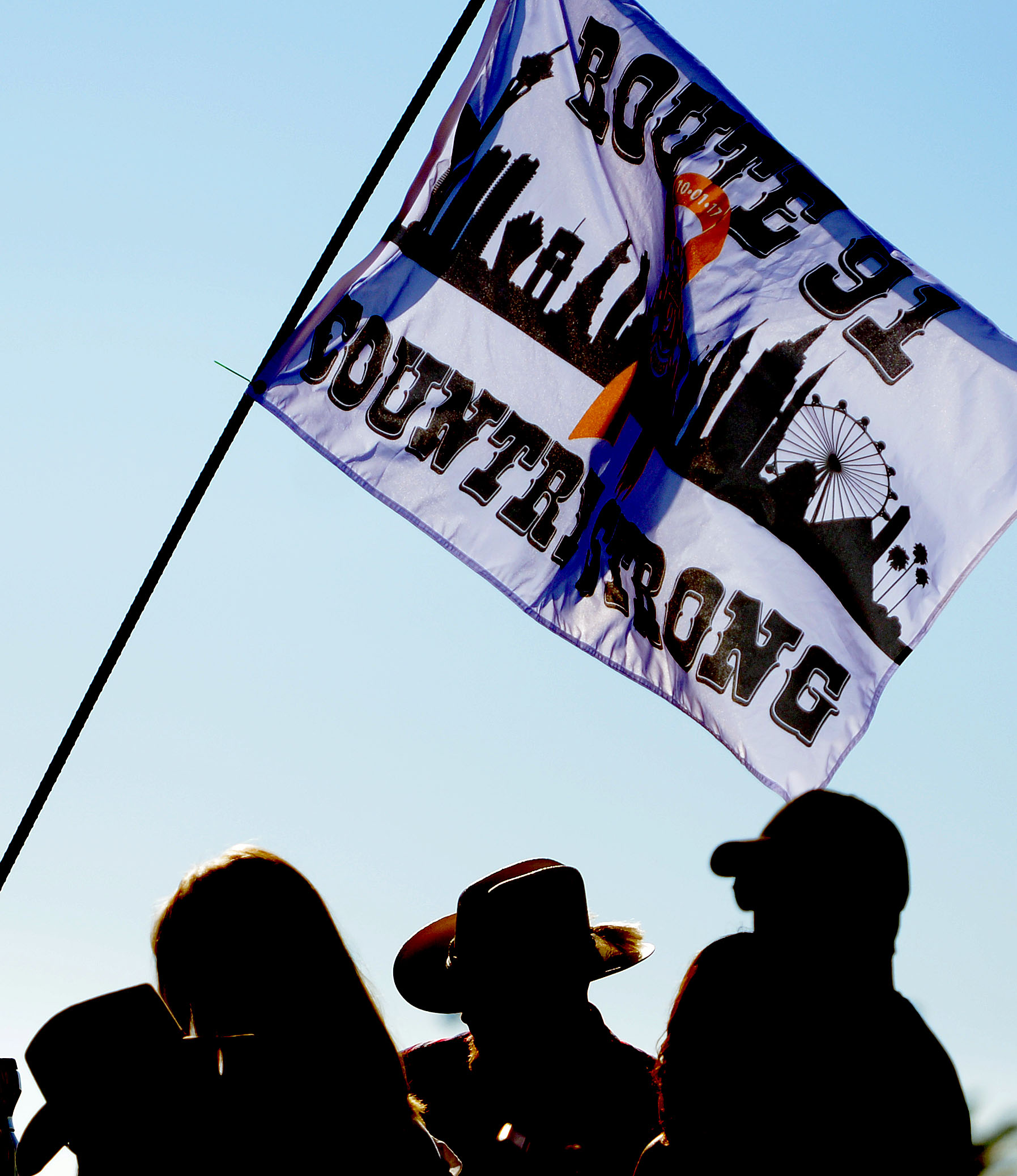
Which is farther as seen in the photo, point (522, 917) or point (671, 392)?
point (671, 392)

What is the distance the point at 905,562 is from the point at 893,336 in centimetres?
94

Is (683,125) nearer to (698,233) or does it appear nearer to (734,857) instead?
(698,233)

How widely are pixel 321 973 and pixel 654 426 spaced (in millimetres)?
3223

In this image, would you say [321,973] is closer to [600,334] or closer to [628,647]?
[628,647]

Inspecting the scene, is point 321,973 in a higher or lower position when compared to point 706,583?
lower

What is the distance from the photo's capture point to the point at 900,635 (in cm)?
→ 505

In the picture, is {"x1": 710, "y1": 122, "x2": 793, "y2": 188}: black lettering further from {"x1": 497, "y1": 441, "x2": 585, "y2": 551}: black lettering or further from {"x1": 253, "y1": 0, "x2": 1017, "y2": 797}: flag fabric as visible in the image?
{"x1": 497, "y1": 441, "x2": 585, "y2": 551}: black lettering

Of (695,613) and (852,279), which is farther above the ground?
(852,279)

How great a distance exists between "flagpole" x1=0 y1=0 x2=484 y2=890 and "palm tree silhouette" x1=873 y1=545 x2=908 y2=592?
249 centimetres

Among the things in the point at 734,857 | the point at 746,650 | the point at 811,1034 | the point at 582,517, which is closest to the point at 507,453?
the point at 582,517

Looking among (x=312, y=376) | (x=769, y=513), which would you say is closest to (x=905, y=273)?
(x=769, y=513)

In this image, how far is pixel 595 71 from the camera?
17.4 ft

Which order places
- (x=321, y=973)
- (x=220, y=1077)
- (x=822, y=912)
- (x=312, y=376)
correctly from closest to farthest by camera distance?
(x=220, y=1077)
(x=822, y=912)
(x=321, y=973)
(x=312, y=376)

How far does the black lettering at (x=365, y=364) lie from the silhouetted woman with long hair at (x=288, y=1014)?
2450 millimetres
